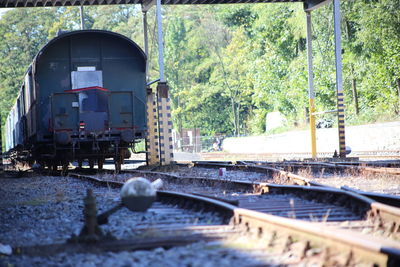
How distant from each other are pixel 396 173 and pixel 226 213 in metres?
5.81

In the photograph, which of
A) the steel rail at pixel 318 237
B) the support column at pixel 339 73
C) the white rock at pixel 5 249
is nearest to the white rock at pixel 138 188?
Answer: the steel rail at pixel 318 237

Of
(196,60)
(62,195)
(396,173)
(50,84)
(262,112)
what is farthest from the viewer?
(196,60)

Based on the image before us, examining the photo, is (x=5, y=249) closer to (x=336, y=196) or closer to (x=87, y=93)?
(x=336, y=196)

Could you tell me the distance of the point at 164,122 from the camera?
62.3 feet

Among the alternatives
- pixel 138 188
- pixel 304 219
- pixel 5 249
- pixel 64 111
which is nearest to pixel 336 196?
pixel 304 219

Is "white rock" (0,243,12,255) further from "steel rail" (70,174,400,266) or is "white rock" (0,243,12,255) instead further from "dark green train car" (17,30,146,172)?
"dark green train car" (17,30,146,172)

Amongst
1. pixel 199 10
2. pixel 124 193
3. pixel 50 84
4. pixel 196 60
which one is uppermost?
pixel 199 10

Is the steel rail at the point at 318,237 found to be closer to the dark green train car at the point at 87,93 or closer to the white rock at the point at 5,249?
the white rock at the point at 5,249

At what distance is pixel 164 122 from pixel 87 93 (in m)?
3.38

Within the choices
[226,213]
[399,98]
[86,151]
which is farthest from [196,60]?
[226,213]

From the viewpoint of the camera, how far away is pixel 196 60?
190ft

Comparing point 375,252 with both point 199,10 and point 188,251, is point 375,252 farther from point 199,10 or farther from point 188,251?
point 199,10

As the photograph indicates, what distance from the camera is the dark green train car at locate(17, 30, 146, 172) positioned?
16156mm

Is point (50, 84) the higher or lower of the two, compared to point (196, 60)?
lower
